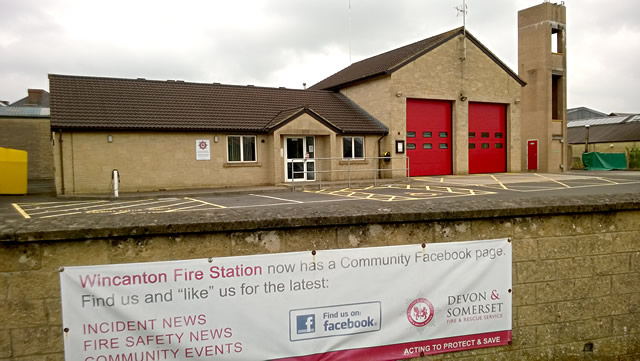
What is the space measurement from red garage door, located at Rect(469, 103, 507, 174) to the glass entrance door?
11.0m

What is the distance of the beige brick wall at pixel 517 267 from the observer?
2988 millimetres

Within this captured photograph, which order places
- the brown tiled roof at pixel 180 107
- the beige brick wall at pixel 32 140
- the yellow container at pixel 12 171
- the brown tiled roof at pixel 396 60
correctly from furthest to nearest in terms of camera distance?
the beige brick wall at pixel 32 140
the brown tiled roof at pixel 396 60
the brown tiled roof at pixel 180 107
the yellow container at pixel 12 171

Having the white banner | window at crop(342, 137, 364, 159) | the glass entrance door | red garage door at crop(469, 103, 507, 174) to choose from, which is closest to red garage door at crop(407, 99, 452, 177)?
red garage door at crop(469, 103, 507, 174)

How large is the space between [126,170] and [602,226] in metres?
20.1

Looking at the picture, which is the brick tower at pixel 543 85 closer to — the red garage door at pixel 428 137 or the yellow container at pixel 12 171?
the red garage door at pixel 428 137

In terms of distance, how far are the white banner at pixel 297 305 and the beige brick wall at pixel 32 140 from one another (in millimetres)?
35936

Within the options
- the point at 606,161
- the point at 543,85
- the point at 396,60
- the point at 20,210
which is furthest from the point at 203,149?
the point at 606,161

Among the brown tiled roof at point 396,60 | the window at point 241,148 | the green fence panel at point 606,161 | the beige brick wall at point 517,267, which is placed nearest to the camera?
the beige brick wall at point 517,267

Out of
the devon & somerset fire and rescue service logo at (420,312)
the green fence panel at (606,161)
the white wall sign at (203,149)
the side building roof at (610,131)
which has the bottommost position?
the devon & somerset fire and rescue service logo at (420,312)

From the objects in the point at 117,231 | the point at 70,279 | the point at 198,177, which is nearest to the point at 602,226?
the point at 117,231

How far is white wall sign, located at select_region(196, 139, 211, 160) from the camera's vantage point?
21953mm

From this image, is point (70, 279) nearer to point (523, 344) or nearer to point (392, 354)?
point (392, 354)

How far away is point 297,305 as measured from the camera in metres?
3.38

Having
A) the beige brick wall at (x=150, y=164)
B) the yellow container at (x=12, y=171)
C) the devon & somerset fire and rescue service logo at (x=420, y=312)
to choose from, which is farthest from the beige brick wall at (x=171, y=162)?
the devon & somerset fire and rescue service logo at (x=420, y=312)
